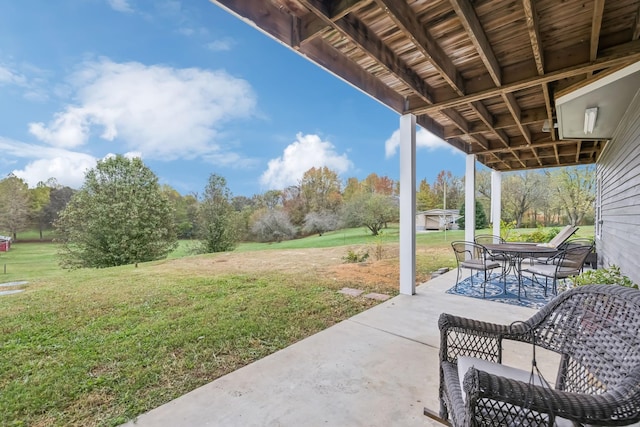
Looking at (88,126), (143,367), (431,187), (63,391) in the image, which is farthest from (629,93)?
(431,187)

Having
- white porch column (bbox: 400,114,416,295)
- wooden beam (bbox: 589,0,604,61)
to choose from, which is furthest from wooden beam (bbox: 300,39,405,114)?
wooden beam (bbox: 589,0,604,61)

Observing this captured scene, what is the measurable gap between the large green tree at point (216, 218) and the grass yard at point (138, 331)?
675 centimetres

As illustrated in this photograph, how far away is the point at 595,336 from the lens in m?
1.25

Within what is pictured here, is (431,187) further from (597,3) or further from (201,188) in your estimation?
(597,3)

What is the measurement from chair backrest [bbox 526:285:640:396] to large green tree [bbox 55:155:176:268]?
35.8ft

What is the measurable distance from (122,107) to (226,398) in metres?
13.2

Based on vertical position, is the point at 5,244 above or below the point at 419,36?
below

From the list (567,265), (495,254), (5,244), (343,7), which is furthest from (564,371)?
(5,244)

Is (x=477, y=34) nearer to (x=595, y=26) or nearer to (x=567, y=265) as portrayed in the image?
(x=595, y=26)

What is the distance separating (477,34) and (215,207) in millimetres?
Answer: 12676

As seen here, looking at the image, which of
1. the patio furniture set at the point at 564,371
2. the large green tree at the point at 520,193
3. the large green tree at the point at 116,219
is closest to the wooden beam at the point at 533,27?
the patio furniture set at the point at 564,371

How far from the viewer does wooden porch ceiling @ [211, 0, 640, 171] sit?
207cm

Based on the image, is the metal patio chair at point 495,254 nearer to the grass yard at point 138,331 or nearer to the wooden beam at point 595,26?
the grass yard at point 138,331

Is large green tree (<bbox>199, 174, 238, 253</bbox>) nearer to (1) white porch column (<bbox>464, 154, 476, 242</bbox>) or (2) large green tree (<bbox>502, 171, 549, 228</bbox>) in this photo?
(1) white porch column (<bbox>464, 154, 476, 242</bbox>)
